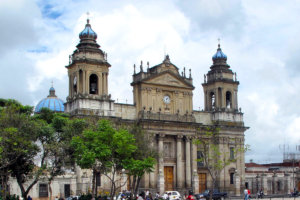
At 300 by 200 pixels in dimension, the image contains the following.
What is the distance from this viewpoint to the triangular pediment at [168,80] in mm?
60000

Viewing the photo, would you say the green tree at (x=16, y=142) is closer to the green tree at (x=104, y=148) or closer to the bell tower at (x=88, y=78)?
the green tree at (x=104, y=148)

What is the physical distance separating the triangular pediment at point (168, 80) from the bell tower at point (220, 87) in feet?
19.5

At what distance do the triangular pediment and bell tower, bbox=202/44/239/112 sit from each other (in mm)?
5937

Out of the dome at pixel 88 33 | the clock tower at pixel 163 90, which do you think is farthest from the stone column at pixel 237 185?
the dome at pixel 88 33

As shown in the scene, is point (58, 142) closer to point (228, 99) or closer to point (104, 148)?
point (104, 148)

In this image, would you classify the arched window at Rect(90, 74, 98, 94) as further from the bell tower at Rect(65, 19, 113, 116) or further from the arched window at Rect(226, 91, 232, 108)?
the arched window at Rect(226, 91, 232, 108)

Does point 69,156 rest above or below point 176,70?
below

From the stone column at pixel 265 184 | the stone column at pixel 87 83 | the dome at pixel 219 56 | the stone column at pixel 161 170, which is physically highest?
the dome at pixel 219 56

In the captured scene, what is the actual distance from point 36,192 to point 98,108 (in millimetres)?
11453

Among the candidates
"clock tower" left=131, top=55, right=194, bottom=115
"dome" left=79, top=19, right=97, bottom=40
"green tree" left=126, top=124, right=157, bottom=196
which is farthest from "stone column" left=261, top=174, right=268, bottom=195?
"dome" left=79, top=19, right=97, bottom=40

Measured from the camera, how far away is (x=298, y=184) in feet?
242

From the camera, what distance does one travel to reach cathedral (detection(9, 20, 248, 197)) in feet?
183

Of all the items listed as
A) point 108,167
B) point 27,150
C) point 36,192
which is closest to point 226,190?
point 36,192

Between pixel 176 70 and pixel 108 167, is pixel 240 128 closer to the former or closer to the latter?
pixel 176 70
